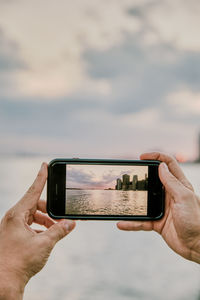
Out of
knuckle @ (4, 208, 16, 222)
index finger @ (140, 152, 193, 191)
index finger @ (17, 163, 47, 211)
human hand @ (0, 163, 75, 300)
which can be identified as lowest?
human hand @ (0, 163, 75, 300)

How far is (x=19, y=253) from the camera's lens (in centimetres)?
195

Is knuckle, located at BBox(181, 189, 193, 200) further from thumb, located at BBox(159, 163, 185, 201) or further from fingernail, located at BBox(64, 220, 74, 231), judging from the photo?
fingernail, located at BBox(64, 220, 74, 231)

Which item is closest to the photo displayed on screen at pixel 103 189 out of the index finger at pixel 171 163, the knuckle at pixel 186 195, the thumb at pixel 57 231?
the index finger at pixel 171 163

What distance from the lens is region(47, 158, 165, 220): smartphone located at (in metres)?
2.40

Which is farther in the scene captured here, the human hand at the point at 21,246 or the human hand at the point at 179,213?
the human hand at the point at 179,213

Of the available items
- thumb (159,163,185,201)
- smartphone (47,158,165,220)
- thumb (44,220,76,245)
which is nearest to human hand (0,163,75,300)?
thumb (44,220,76,245)

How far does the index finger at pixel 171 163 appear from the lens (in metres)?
2.33

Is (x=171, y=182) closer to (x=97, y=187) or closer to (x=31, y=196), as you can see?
(x=97, y=187)

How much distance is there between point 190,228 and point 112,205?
621 mm

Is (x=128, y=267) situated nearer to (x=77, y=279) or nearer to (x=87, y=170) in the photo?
(x=77, y=279)

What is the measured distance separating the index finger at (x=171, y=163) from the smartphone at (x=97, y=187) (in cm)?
7

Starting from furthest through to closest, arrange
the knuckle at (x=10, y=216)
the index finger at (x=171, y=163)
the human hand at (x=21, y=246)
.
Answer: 1. the index finger at (x=171, y=163)
2. the knuckle at (x=10, y=216)
3. the human hand at (x=21, y=246)

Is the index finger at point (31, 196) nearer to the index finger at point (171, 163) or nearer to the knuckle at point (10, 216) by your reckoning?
the knuckle at point (10, 216)

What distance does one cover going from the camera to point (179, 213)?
2.15 m
